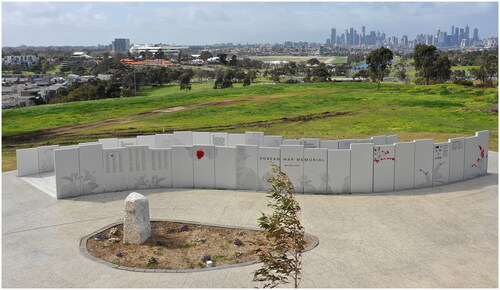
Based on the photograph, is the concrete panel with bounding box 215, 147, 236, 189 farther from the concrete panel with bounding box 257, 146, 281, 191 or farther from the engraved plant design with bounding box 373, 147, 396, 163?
the engraved plant design with bounding box 373, 147, 396, 163

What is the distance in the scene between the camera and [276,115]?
49.6 meters

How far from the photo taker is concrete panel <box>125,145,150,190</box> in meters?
21.2

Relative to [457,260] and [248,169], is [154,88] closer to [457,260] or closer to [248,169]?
[248,169]

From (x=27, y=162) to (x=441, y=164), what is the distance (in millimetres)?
19946

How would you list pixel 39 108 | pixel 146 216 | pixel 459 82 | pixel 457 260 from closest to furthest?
pixel 457 260
pixel 146 216
pixel 39 108
pixel 459 82

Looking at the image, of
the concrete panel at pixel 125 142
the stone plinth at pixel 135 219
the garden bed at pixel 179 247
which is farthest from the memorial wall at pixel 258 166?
the stone plinth at pixel 135 219

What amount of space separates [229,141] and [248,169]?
559 cm

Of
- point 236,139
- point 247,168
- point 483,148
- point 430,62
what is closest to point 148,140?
point 236,139

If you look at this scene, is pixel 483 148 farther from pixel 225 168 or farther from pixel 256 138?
pixel 225 168

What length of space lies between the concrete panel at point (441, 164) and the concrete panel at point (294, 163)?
6070 mm

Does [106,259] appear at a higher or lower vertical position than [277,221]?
lower

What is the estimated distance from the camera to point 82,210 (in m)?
18.7

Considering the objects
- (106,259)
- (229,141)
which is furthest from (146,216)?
(229,141)

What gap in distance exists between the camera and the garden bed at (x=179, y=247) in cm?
1399
